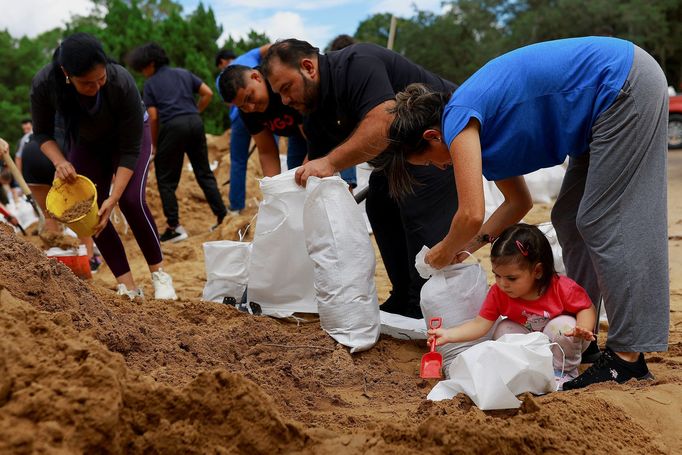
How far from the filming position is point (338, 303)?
3.26 m

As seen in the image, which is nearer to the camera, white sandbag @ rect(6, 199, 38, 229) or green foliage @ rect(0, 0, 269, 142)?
white sandbag @ rect(6, 199, 38, 229)

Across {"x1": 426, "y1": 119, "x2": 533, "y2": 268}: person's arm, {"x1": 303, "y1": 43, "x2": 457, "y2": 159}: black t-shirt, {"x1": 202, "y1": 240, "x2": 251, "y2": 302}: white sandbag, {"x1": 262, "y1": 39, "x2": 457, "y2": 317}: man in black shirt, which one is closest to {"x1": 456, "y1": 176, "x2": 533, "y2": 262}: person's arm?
{"x1": 426, "y1": 119, "x2": 533, "y2": 268}: person's arm

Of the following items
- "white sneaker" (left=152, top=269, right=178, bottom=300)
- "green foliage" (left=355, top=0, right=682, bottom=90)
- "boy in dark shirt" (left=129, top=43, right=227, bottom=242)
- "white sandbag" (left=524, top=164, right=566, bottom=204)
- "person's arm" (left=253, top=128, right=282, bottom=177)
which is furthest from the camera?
"green foliage" (left=355, top=0, right=682, bottom=90)

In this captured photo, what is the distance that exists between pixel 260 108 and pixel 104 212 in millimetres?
1027

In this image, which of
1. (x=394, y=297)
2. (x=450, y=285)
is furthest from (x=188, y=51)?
(x=450, y=285)

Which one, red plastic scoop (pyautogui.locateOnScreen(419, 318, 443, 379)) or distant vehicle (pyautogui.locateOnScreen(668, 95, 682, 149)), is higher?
red plastic scoop (pyautogui.locateOnScreen(419, 318, 443, 379))

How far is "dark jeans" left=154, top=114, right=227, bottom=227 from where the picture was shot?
21.8 feet

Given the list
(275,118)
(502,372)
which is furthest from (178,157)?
(502,372)

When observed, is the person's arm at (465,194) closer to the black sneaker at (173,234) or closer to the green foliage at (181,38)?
the black sneaker at (173,234)

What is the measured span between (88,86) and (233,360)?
5.67ft

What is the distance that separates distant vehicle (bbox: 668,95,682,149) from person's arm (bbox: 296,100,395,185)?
32.0ft

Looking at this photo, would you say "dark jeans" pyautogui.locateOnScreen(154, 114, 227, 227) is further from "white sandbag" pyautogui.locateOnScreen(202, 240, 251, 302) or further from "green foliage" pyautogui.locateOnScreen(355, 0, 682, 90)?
"green foliage" pyautogui.locateOnScreen(355, 0, 682, 90)

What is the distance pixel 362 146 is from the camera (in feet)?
10.3

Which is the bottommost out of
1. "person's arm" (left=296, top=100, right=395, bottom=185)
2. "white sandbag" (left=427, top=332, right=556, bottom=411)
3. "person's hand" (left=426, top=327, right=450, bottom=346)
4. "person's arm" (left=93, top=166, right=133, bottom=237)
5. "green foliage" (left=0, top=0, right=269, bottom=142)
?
"green foliage" (left=0, top=0, right=269, bottom=142)
